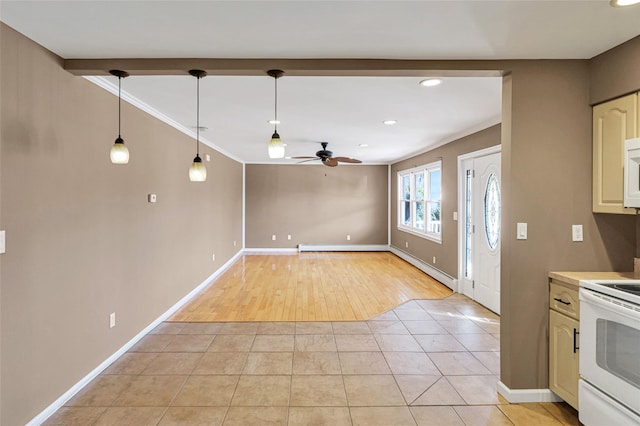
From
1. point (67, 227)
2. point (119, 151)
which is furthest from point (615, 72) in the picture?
point (67, 227)

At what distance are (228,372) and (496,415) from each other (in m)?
2.05

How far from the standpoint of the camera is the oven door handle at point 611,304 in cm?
182

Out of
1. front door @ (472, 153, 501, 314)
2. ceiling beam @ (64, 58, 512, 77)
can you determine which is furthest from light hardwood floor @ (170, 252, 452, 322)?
ceiling beam @ (64, 58, 512, 77)

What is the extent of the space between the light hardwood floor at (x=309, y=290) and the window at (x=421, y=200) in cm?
90

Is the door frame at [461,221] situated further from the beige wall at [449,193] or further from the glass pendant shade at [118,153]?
the glass pendant shade at [118,153]

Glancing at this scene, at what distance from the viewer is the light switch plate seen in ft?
8.25

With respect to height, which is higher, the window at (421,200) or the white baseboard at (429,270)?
the window at (421,200)

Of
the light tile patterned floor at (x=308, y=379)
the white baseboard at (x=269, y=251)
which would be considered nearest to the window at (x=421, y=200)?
the white baseboard at (x=269, y=251)

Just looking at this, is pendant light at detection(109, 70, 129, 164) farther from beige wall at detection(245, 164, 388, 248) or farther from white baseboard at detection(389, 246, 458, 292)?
beige wall at detection(245, 164, 388, 248)

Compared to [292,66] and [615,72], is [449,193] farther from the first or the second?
[292,66]

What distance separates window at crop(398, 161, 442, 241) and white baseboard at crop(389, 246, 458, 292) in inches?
22.7

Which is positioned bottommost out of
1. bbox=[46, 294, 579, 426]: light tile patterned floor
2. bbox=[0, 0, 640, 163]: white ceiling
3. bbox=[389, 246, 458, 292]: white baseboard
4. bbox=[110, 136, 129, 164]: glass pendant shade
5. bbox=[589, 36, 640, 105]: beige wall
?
bbox=[46, 294, 579, 426]: light tile patterned floor

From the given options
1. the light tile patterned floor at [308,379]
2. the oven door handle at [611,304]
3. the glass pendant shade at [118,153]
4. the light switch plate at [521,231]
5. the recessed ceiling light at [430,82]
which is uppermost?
the recessed ceiling light at [430,82]

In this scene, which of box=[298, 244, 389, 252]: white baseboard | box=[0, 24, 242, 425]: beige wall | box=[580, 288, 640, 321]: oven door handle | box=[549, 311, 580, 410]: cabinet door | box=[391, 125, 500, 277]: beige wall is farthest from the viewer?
box=[298, 244, 389, 252]: white baseboard
